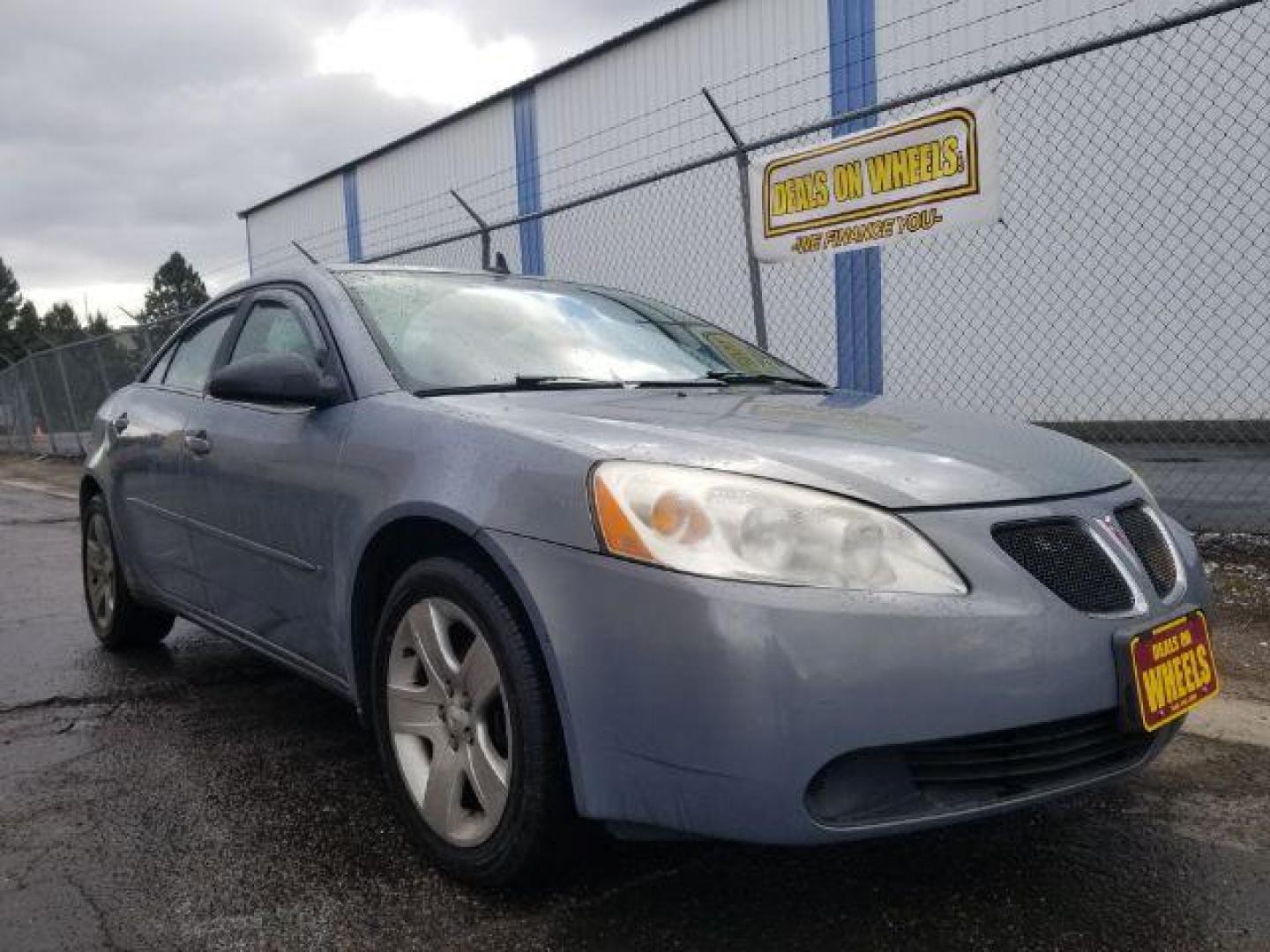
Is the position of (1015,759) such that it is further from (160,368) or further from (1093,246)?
(1093,246)

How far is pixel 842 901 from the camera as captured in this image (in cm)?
216

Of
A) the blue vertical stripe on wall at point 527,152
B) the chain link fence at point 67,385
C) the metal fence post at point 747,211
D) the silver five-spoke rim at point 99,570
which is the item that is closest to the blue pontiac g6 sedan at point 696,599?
the silver five-spoke rim at point 99,570

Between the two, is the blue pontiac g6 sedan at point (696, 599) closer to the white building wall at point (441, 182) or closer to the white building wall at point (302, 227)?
the white building wall at point (441, 182)

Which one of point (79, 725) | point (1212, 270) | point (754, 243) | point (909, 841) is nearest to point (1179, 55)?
point (1212, 270)

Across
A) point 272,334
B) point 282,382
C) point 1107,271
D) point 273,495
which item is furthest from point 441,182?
point 282,382

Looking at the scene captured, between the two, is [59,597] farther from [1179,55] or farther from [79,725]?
[1179,55]

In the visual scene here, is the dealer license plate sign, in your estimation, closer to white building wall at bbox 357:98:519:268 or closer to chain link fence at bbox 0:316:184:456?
chain link fence at bbox 0:316:184:456

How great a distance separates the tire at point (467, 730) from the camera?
80.4 inches

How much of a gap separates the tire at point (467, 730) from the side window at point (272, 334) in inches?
38.8

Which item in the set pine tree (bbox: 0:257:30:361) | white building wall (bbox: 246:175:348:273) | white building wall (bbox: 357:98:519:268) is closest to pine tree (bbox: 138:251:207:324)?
pine tree (bbox: 0:257:30:361)

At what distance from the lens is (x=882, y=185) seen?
5348 mm

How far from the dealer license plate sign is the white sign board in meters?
3.28

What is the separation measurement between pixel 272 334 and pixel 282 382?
2.33ft

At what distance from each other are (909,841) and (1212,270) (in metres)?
8.66
